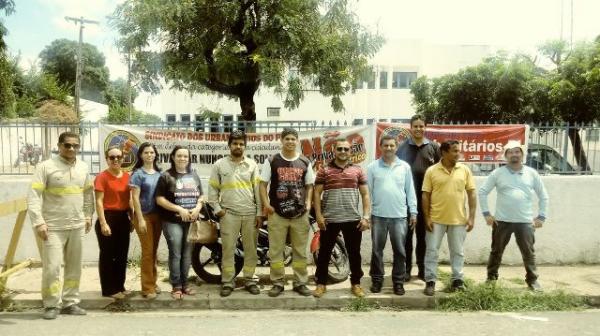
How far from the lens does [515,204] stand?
5.82 metres

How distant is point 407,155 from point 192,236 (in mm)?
2693

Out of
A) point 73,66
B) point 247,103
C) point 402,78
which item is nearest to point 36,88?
point 73,66

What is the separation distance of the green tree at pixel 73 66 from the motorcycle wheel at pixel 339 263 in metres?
68.3

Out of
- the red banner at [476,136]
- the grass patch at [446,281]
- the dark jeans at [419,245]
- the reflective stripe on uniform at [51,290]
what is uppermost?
the red banner at [476,136]

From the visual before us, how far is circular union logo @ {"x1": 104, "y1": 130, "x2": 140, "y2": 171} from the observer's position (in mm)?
7199

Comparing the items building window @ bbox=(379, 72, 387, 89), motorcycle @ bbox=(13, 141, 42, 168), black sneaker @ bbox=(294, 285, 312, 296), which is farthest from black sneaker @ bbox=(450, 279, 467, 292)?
building window @ bbox=(379, 72, 387, 89)

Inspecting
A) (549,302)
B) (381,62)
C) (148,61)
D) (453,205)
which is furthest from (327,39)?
(381,62)

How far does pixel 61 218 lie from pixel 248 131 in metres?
2.92

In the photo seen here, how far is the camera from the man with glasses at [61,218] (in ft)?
16.8

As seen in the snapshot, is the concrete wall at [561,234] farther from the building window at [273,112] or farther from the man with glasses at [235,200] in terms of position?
the building window at [273,112]

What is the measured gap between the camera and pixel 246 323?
5.11 m

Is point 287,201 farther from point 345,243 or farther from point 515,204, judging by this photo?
point 515,204

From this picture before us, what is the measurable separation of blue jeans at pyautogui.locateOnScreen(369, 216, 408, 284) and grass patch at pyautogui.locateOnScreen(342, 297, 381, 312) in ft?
1.11

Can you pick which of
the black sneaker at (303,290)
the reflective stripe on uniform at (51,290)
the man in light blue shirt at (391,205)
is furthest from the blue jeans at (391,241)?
the reflective stripe on uniform at (51,290)
